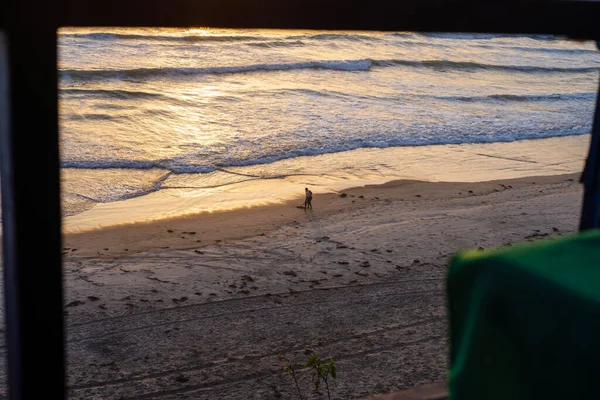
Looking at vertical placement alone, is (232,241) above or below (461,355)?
below

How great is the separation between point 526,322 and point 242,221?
241 inches

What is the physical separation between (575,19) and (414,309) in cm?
288

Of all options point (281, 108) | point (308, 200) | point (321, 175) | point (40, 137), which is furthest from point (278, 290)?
point (281, 108)

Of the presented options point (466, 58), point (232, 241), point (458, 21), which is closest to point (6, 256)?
point (458, 21)

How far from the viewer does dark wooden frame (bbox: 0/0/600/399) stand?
4.58 ft

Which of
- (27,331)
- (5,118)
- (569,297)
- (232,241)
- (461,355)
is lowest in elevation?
(232,241)

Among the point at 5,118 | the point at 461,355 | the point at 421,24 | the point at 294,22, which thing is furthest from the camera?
the point at 421,24

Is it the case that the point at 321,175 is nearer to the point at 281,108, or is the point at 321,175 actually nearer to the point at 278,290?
the point at 278,290

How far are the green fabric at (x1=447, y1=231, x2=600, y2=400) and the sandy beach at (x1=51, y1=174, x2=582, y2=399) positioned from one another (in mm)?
2499

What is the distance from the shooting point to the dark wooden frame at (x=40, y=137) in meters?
1.39

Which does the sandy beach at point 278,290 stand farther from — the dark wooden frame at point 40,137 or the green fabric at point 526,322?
the green fabric at point 526,322

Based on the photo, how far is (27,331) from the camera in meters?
1.49

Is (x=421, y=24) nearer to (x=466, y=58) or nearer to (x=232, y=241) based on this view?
(x=232, y=241)

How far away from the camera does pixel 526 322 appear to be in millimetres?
1069
